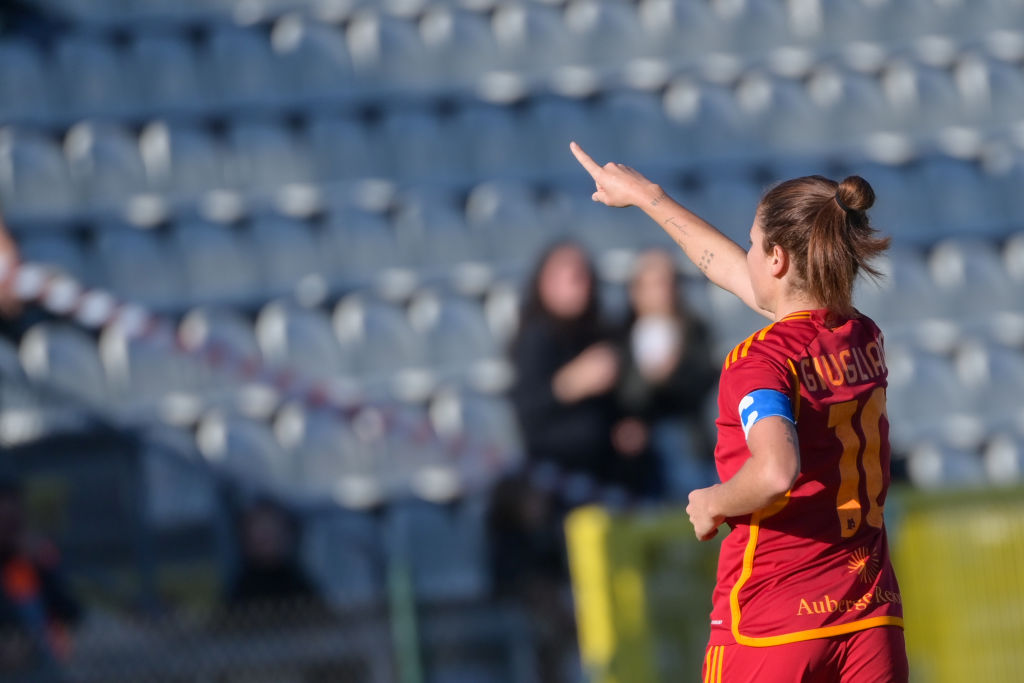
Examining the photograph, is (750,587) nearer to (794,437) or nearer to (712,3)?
(794,437)

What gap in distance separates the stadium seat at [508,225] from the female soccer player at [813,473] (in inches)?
190

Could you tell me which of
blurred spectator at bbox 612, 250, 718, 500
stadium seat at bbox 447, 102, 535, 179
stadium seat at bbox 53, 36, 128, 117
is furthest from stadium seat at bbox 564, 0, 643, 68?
stadium seat at bbox 53, 36, 128, 117

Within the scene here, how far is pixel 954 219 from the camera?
7977mm

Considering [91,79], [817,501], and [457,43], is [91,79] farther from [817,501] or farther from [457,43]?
[817,501]

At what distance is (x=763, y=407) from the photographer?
2.02 metres

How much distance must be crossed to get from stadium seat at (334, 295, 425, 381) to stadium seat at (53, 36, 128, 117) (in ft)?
4.95

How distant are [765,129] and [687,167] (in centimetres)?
57

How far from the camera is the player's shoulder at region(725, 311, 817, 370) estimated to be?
6.89 ft

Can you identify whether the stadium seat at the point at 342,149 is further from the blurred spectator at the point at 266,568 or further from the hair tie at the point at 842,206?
the hair tie at the point at 842,206

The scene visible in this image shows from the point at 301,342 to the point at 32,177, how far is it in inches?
57.2

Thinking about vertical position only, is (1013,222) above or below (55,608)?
above

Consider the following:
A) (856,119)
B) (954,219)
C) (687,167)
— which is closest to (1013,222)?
(954,219)

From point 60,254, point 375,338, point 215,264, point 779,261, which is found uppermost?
point 60,254

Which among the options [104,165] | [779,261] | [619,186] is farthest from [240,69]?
[779,261]
